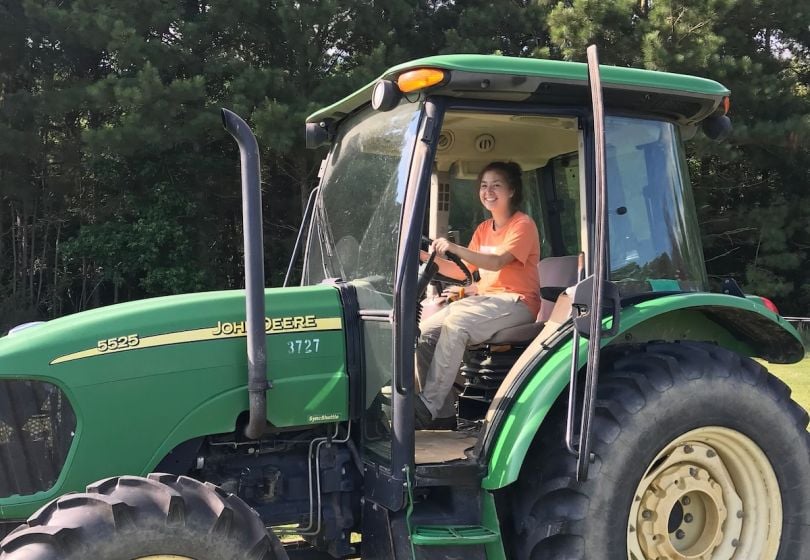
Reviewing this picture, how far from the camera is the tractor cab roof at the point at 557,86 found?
8.99 feet

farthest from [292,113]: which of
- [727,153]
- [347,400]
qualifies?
[347,400]

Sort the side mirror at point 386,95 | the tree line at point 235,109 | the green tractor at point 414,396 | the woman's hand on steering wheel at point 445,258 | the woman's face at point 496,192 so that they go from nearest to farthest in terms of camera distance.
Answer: the green tractor at point 414,396, the side mirror at point 386,95, the woman's hand on steering wheel at point 445,258, the woman's face at point 496,192, the tree line at point 235,109

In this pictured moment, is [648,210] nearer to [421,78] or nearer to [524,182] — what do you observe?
[524,182]

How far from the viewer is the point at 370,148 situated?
128 inches

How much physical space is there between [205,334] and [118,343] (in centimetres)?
31

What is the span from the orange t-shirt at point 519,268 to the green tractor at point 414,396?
16 cm

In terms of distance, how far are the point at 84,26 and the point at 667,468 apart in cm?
1352

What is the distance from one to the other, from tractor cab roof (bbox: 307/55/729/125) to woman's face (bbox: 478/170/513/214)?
67cm

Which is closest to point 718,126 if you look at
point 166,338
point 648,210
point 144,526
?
point 648,210

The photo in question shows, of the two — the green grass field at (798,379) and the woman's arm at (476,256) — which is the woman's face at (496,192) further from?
the green grass field at (798,379)

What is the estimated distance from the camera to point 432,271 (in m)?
3.01

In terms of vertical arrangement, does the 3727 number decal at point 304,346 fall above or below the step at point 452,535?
above

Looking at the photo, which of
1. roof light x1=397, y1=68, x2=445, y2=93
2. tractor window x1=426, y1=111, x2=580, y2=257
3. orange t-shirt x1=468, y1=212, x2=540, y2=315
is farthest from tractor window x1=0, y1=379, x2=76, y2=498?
tractor window x1=426, y1=111, x2=580, y2=257

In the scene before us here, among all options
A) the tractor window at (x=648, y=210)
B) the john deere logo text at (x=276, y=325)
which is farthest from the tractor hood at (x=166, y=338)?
the tractor window at (x=648, y=210)
